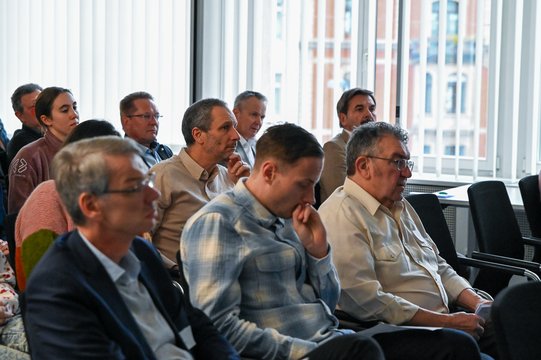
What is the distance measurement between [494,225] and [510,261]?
39 cm

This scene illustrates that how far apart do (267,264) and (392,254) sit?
0.74 metres

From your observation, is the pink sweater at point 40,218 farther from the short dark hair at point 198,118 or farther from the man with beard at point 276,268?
the short dark hair at point 198,118

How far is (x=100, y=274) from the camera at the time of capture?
189 cm

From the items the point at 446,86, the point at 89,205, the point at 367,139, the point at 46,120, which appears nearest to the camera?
the point at 89,205

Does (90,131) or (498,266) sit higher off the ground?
(90,131)

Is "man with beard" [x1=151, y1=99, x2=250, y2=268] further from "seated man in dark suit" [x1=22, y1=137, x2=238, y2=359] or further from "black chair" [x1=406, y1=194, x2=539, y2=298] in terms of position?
"seated man in dark suit" [x1=22, y1=137, x2=238, y2=359]

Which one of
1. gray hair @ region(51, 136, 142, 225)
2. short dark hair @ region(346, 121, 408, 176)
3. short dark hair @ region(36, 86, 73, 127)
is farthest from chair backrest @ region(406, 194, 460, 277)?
short dark hair @ region(36, 86, 73, 127)

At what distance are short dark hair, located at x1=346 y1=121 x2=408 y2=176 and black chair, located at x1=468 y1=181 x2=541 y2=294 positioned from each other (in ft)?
3.28

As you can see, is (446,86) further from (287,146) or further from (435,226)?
(287,146)

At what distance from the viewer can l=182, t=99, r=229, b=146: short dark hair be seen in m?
3.95

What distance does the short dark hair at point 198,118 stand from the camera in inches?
156

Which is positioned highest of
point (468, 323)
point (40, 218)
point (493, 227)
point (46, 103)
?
point (46, 103)

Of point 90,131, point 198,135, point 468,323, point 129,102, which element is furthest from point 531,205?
point 90,131

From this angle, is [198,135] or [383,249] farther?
[198,135]
